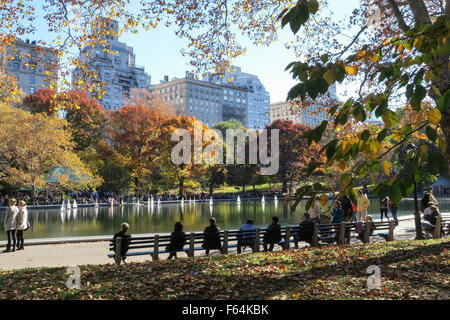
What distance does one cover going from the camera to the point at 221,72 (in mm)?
15914

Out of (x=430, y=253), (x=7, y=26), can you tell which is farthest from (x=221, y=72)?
(x=430, y=253)

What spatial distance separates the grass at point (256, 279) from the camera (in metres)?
5.81

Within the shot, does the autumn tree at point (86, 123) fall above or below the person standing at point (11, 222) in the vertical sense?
above

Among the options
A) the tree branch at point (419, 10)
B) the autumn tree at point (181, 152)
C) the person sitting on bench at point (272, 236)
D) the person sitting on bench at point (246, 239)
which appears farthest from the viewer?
the autumn tree at point (181, 152)

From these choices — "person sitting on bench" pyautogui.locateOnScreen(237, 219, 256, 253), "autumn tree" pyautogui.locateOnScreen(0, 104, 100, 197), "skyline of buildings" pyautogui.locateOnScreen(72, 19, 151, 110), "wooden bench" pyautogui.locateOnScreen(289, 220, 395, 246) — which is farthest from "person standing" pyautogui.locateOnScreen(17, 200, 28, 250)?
"skyline of buildings" pyautogui.locateOnScreen(72, 19, 151, 110)

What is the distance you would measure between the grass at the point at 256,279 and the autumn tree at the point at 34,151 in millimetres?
31923

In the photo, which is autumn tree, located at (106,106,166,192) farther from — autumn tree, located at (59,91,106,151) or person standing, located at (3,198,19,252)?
person standing, located at (3,198,19,252)

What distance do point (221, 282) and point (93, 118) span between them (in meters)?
55.7

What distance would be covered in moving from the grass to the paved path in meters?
2.36

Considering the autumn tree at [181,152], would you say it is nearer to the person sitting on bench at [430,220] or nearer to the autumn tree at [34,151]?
the autumn tree at [34,151]

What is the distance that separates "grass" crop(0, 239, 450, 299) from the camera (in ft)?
19.1

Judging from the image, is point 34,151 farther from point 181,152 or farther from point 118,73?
point 118,73

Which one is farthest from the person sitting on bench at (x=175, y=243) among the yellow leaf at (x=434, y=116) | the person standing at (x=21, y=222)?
the yellow leaf at (x=434, y=116)
